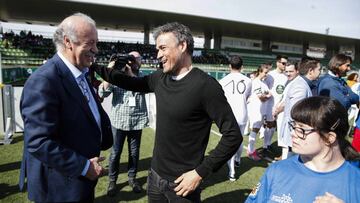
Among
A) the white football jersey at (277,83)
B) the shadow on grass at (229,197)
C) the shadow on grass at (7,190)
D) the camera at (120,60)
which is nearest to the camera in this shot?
the camera at (120,60)

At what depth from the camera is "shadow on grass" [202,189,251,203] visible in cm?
420

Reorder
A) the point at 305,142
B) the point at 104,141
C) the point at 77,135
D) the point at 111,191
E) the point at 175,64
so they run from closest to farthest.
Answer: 1. the point at 305,142
2. the point at 77,135
3. the point at 175,64
4. the point at 104,141
5. the point at 111,191

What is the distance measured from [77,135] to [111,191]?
8.28ft

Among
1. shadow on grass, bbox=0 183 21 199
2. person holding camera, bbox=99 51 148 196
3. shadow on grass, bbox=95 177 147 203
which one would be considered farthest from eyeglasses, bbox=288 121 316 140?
shadow on grass, bbox=0 183 21 199

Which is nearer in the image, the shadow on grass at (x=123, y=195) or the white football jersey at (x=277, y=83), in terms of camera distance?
the shadow on grass at (x=123, y=195)

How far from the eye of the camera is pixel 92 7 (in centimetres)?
2252

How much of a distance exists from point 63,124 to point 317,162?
61.9 inches

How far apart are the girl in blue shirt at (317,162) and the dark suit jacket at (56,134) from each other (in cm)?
118

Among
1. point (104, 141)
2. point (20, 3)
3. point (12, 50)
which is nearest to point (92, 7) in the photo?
point (20, 3)

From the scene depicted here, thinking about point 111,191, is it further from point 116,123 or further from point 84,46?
point 84,46

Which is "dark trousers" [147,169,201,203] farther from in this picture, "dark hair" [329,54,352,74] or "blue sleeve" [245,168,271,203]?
"dark hair" [329,54,352,74]

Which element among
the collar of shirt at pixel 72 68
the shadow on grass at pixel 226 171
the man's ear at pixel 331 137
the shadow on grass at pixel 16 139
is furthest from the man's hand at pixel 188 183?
the shadow on grass at pixel 16 139

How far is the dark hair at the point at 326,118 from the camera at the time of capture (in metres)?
1.60

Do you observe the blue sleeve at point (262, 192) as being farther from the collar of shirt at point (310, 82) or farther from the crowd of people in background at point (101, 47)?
the crowd of people in background at point (101, 47)
